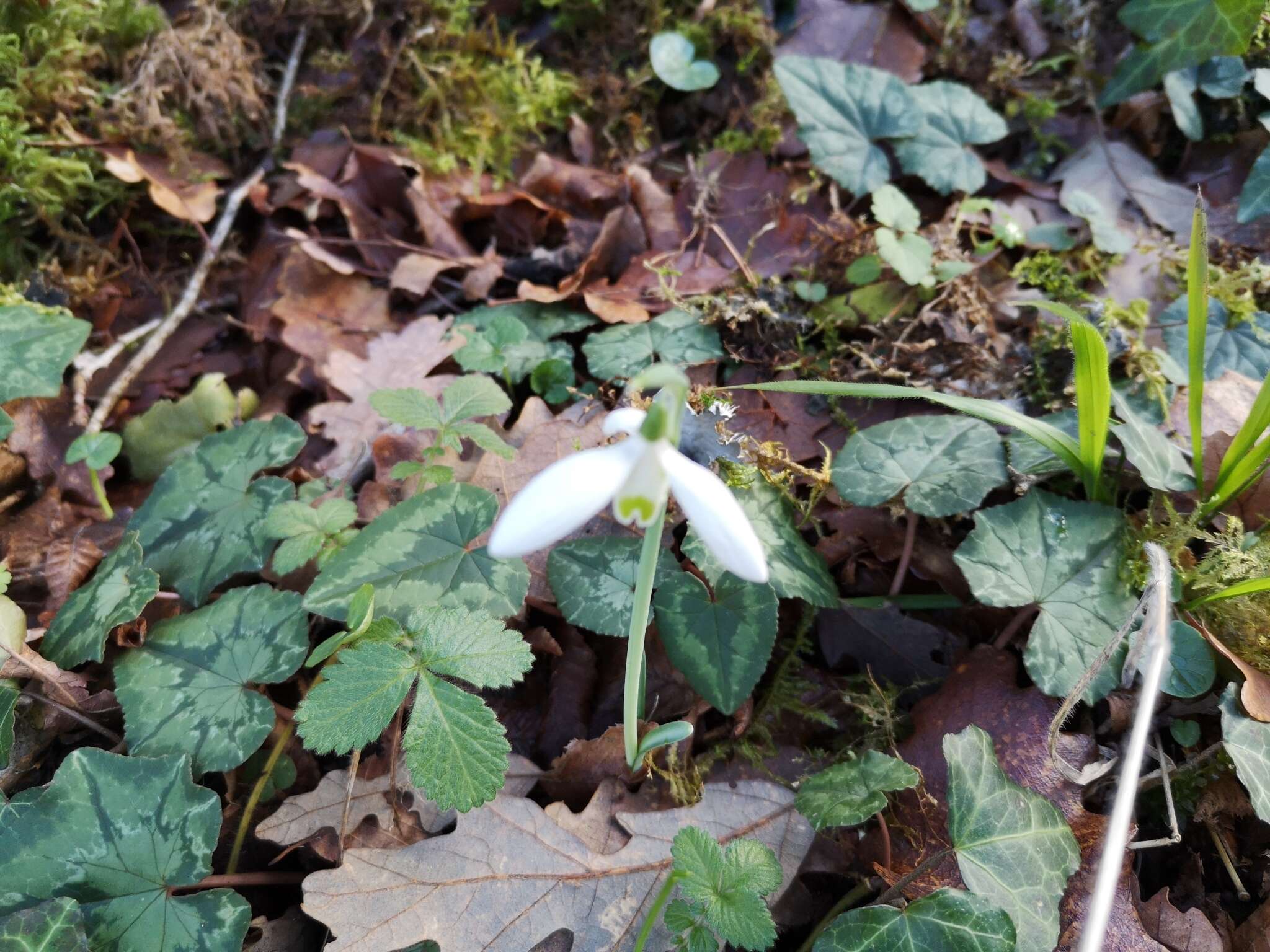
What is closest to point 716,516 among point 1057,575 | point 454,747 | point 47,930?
point 454,747

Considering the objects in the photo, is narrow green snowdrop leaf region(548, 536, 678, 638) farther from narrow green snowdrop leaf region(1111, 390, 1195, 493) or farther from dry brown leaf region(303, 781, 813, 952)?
narrow green snowdrop leaf region(1111, 390, 1195, 493)

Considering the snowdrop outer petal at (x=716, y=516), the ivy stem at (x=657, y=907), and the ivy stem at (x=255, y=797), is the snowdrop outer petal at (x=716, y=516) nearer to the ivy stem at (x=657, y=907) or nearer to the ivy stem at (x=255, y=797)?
the ivy stem at (x=657, y=907)

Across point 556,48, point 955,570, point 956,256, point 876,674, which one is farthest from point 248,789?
point 556,48

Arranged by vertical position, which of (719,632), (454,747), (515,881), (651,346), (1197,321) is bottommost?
(515,881)

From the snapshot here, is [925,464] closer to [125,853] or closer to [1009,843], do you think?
[1009,843]

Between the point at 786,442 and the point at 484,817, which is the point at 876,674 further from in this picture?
the point at 484,817
